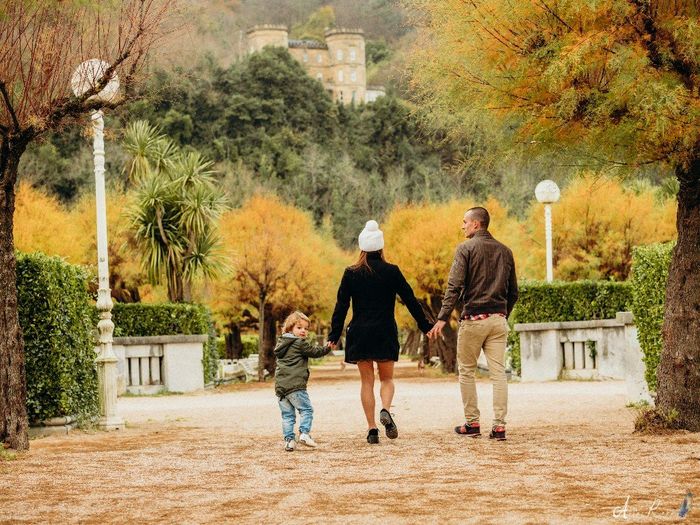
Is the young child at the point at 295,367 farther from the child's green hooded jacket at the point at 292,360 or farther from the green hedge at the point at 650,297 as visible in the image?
the green hedge at the point at 650,297

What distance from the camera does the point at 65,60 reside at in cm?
1082

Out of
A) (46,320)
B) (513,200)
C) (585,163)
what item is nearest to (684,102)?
(585,163)

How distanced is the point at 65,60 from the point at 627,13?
17.0ft

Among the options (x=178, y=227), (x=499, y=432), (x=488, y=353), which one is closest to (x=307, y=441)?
(x=499, y=432)

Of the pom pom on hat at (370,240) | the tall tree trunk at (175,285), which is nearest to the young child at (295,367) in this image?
the pom pom on hat at (370,240)

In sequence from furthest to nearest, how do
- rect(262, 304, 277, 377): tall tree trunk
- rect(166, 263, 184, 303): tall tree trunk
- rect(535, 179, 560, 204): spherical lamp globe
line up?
rect(262, 304, 277, 377): tall tree trunk, rect(166, 263, 184, 303): tall tree trunk, rect(535, 179, 560, 204): spherical lamp globe

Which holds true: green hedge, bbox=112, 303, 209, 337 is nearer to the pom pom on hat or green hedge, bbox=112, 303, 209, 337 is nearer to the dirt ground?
the dirt ground

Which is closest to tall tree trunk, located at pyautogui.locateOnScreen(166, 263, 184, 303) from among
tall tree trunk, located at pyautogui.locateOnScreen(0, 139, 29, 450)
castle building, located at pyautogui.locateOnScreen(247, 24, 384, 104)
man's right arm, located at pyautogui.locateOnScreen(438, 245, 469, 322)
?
tall tree trunk, located at pyautogui.locateOnScreen(0, 139, 29, 450)

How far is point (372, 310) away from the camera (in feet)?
33.1

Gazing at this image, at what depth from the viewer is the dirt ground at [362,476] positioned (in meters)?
6.35

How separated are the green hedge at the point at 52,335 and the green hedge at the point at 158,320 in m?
12.0

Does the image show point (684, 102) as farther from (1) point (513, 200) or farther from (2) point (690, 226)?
(1) point (513, 200)

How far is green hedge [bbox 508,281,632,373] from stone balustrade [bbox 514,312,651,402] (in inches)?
17.5

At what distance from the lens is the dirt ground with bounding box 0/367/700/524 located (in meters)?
6.35
